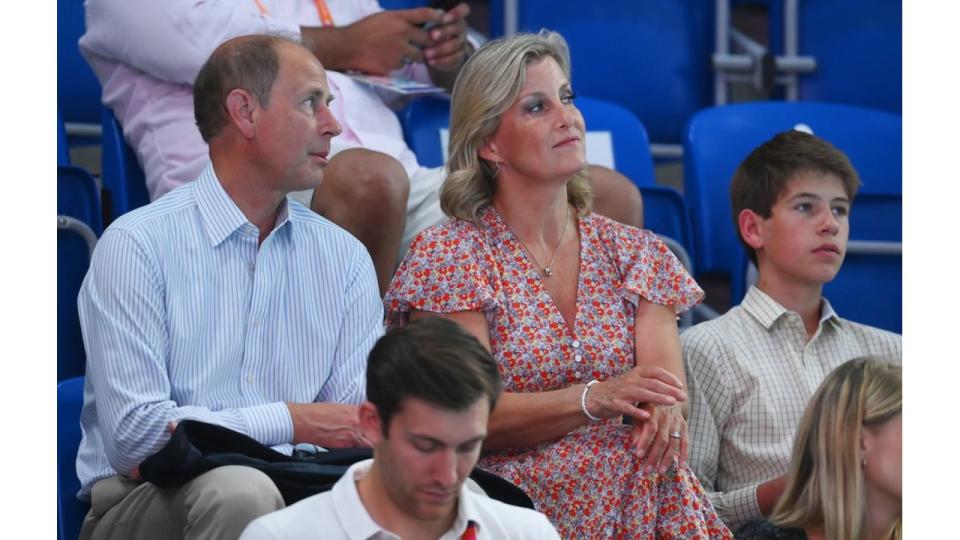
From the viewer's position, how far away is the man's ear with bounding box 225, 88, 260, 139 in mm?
2717

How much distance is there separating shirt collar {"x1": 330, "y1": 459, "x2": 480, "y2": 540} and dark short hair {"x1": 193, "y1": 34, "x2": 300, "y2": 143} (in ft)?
3.12

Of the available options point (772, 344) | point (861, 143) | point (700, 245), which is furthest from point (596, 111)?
point (772, 344)

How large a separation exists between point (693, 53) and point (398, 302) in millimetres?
2383

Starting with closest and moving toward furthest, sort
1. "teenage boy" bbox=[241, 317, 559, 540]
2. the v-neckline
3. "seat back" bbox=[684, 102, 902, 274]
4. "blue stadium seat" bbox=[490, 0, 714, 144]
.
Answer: "teenage boy" bbox=[241, 317, 559, 540], the v-neckline, "seat back" bbox=[684, 102, 902, 274], "blue stadium seat" bbox=[490, 0, 714, 144]

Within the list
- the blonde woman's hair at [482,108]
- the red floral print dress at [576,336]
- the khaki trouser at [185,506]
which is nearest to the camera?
the khaki trouser at [185,506]

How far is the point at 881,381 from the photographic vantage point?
2.59 metres

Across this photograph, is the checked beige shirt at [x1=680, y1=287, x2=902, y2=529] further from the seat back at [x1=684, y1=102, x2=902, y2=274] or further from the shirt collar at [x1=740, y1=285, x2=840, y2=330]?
the seat back at [x1=684, y1=102, x2=902, y2=274]

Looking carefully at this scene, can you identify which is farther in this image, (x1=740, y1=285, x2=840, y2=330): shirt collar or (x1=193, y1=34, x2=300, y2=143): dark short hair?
(x1=740, y1=285, x2=840, y2=330): shirt collar

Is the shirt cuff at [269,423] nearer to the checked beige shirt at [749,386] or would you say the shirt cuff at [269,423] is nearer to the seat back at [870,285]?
the checked beige shirt at [749,386]

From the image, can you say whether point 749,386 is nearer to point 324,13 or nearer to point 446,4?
point 446,4

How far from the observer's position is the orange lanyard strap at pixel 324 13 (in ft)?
12.1

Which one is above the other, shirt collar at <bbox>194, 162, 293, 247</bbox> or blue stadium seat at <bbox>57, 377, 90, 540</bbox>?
shirt collar at <bbox>194, 162, 293, 247</bbox>

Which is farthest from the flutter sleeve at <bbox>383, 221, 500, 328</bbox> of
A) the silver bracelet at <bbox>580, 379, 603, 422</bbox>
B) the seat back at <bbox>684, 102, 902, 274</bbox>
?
the seat back at <bbox>684, 102, 902, 274</bbox>

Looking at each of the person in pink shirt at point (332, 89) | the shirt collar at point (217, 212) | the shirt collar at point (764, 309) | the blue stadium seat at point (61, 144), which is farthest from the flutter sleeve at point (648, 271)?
the blue stadium seat at point (61, 144)
